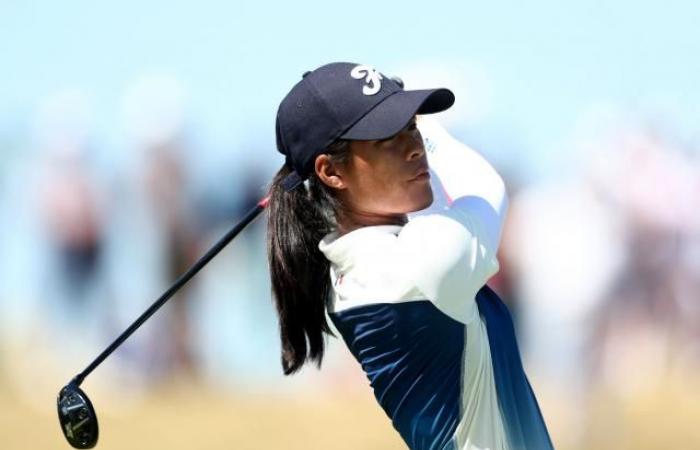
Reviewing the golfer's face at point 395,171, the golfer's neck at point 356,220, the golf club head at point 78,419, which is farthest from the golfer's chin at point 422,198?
the golf club head at point 78,419

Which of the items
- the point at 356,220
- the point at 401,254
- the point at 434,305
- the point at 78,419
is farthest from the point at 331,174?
the point at 78,419

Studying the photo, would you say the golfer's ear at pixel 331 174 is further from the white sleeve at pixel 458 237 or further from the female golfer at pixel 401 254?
the white sleeve at pixel 458 237

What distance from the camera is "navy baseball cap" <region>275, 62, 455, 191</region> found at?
307 cm

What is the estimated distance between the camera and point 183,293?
11.2m

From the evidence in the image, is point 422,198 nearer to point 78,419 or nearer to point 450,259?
point 450,259

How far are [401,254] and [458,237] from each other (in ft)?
0.40

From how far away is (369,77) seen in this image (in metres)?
3.15

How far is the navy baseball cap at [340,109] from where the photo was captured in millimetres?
3068

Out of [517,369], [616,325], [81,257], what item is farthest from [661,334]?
[517,369]

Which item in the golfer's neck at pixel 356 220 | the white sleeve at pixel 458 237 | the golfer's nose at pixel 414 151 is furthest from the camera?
the golfer's neck at pixel 356 220

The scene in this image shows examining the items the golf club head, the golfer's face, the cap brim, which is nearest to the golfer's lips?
the golfer's face

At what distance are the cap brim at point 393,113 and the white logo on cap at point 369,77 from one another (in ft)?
0.13

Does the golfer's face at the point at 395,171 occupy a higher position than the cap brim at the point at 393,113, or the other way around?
the cap brim at the point at 393,113

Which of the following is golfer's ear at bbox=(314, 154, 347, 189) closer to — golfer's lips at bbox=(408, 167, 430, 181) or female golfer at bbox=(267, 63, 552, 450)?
female golfer at bbox=(267, 63, 552, 450)
